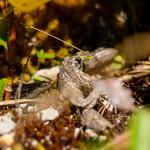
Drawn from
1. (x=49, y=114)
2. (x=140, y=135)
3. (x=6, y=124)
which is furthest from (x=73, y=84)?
(x=140, y=135)

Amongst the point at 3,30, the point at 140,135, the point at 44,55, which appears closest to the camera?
the point at 140,135

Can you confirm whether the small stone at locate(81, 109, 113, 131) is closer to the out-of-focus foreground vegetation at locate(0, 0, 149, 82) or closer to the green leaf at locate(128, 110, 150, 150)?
the green leaf at locate(128, 110, 150, 150)

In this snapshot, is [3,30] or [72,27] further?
[72,27]

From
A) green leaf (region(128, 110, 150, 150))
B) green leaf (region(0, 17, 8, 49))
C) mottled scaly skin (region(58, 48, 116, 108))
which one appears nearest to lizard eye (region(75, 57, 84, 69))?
mottled scaly skin (region(58, 48, 116, 108))

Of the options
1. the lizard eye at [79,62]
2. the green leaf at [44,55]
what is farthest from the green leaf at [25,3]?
the green leaf at [44,55]

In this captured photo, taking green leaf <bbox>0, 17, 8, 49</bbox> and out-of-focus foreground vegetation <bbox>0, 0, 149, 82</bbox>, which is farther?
out-of-focus foreground vegetation <bbox>0, 0, 149, 82</bbox>

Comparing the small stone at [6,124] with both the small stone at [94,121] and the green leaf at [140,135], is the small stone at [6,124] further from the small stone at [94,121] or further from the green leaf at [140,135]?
the green leaf at [140,135]

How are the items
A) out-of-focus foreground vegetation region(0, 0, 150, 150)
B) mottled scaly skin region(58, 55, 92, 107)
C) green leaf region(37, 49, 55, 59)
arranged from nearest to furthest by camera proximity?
mottled scaly skin region(58, 55, 92, 107)
green leaf region(37, 49, 55, 59)
out-of-focus foreground vegetation region(0, 0, 150, 150)

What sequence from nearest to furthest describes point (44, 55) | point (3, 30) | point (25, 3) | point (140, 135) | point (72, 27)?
1. point (140, 135)
2. point (25, 3)
3. point (3, 30)
4. point (44, 55)
5. point (72, 27)

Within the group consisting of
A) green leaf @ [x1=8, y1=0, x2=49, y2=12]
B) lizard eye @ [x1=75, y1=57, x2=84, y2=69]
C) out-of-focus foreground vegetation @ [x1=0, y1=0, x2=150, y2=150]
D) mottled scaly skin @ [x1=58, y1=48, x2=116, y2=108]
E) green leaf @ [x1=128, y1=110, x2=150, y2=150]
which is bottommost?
green leaf @ [x1=128, y1=110, x2=150, y2=150]

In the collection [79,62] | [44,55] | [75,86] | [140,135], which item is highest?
[44,55]

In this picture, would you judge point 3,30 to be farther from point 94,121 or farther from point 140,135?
point 140,135
